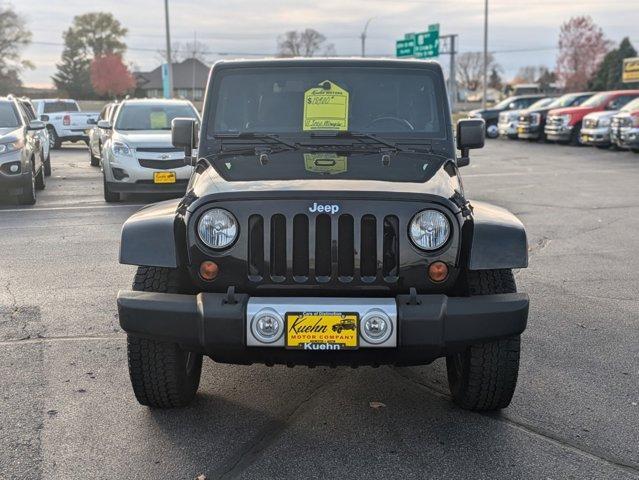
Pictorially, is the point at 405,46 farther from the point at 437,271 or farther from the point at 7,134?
the point at 437,271

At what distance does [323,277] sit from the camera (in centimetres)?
383

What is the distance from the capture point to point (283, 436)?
13.1 feet

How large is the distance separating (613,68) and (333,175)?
197 ft

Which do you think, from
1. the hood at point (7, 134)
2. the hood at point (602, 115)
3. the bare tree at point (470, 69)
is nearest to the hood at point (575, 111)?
the hood at point (602, 115)

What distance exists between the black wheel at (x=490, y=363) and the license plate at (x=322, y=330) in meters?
0.70

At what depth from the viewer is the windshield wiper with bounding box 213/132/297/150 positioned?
4.89m

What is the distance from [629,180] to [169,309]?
46.9ft

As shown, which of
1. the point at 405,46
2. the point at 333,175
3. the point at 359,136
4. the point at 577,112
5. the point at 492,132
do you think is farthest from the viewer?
the point at 405,46

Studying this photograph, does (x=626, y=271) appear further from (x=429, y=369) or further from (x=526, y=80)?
(x=526, y=80)

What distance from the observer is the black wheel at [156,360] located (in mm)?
4074

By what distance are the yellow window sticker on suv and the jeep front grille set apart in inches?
52.2

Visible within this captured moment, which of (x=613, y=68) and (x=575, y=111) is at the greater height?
(x=613, y=68)

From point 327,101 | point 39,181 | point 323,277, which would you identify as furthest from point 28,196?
point 323,277

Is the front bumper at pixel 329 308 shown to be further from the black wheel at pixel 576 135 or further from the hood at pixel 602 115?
the black wheel at pixel 576 135
